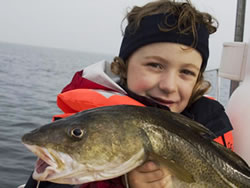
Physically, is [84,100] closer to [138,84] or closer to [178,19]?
[138,84]

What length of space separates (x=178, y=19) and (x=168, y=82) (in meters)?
0.61

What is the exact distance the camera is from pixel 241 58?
340 cm

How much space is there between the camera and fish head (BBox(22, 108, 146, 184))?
1512mm

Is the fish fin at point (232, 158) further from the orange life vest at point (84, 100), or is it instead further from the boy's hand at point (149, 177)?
the orange life vest at point (84, 100)

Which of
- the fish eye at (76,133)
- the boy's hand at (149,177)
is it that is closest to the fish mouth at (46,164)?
the fish eye at (76,133)

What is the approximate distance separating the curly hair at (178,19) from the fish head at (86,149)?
1279mm

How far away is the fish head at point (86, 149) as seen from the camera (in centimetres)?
151

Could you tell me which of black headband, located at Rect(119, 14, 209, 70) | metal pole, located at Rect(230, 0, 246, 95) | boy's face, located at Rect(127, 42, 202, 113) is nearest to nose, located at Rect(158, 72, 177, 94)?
boy's face, located at Rect(127, 42, 202, 113)

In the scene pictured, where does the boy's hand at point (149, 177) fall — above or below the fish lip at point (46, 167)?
below

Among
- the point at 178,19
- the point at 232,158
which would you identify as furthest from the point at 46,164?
the point at 178,19

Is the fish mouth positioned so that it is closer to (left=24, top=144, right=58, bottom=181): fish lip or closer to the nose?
(left=24, top=144, right=58, bottom=181): fish lip

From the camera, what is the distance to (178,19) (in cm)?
271

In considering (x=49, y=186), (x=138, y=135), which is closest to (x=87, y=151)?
(x=138, y=135)

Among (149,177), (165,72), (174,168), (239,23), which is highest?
(239,23)
